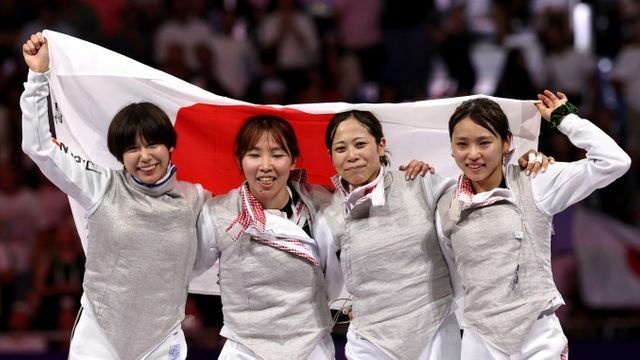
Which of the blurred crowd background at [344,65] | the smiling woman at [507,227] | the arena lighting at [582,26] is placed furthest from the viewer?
the arena lighting at [582,26]

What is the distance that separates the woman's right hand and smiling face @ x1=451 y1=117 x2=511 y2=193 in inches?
55.5

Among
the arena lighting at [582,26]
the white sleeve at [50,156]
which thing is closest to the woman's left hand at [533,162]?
the white sleeve at [50,156]

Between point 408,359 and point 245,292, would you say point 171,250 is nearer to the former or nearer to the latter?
point 245,292

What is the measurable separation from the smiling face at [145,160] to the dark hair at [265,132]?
0.27 m

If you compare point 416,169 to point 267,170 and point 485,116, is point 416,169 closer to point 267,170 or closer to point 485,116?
point 485,116

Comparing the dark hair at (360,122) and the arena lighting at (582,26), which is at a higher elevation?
the arena lighting at (582,26)

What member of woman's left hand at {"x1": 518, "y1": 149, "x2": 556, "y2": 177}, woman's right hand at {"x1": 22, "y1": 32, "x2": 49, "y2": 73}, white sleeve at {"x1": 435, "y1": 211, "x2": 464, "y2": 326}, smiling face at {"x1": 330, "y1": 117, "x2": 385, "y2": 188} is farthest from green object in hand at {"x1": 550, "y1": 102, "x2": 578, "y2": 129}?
woman's right hand at {"x1": 22, "y1": 32, "x2": 49, "y2": 73}

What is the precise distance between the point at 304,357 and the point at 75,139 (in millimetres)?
1163

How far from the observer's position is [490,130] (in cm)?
330

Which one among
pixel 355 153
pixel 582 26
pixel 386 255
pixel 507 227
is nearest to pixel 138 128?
pixel 355 153

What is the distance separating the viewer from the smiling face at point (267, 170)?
3445 millimetres

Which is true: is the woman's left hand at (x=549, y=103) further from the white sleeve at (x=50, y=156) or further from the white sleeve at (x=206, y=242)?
the white sleeve at (x=50, y=156)

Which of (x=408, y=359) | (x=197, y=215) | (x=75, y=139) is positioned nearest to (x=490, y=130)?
(x=408, y=359)

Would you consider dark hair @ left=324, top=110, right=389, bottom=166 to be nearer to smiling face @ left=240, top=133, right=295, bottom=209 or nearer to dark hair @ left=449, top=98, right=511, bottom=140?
smiling face @ left=240, top=133, right=295, bottom=209
